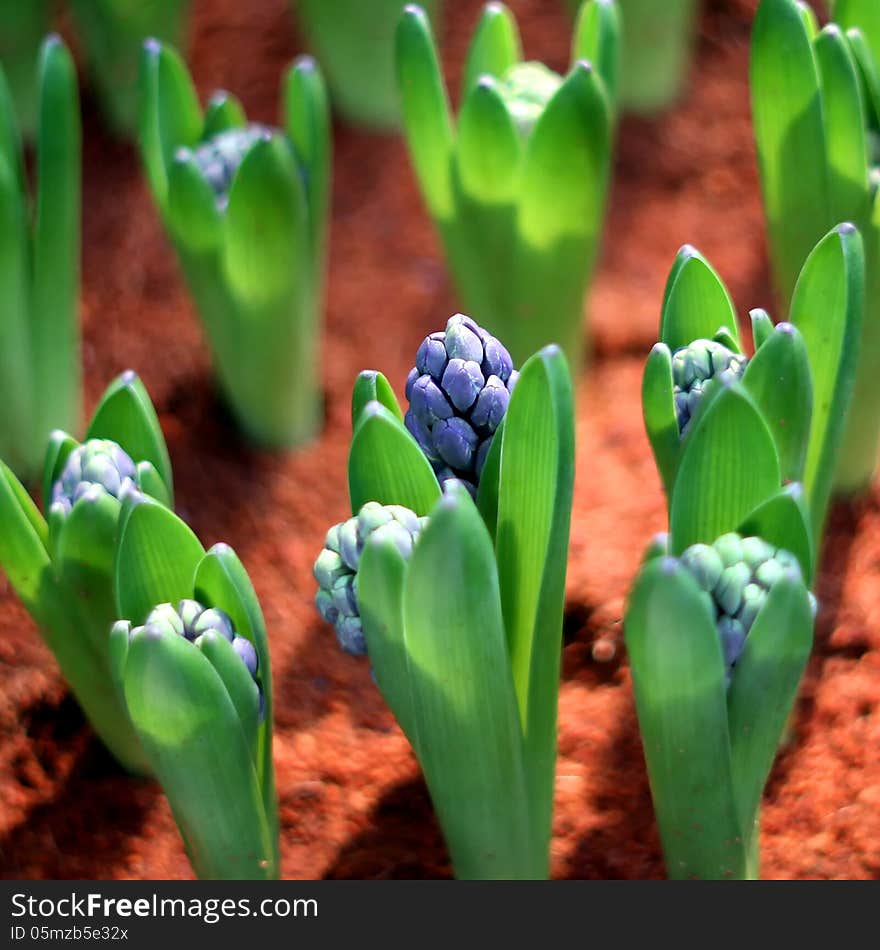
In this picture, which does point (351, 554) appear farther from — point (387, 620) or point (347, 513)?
point (347, 513)

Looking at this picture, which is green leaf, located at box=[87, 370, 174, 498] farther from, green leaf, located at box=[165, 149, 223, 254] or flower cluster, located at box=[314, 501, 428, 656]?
green leaf, located at box=[165, 149, 223, 254]

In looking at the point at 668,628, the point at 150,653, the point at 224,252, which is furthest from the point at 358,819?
the point at 224,252

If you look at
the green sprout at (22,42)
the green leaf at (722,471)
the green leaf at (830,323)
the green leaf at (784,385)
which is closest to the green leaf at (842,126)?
the green leaf at (830,323)

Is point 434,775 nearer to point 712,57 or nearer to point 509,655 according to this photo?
point 509,655

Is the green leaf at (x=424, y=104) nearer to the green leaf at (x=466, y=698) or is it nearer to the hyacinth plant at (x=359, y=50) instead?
the hyacinth plant at (x=359, y=50)

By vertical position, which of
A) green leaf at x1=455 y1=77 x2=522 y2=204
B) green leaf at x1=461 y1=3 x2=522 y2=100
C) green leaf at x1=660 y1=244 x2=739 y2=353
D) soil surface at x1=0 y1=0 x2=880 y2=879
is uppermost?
green leaf at x1=461 y1=3 x2=522 y2=100

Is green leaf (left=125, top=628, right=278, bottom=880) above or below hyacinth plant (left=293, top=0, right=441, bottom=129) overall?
below

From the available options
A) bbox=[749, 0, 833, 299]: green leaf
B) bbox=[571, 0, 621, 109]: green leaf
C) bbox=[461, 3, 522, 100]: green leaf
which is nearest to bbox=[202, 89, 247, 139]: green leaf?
bbox=[461, 3, 522, 100]: green leaf
